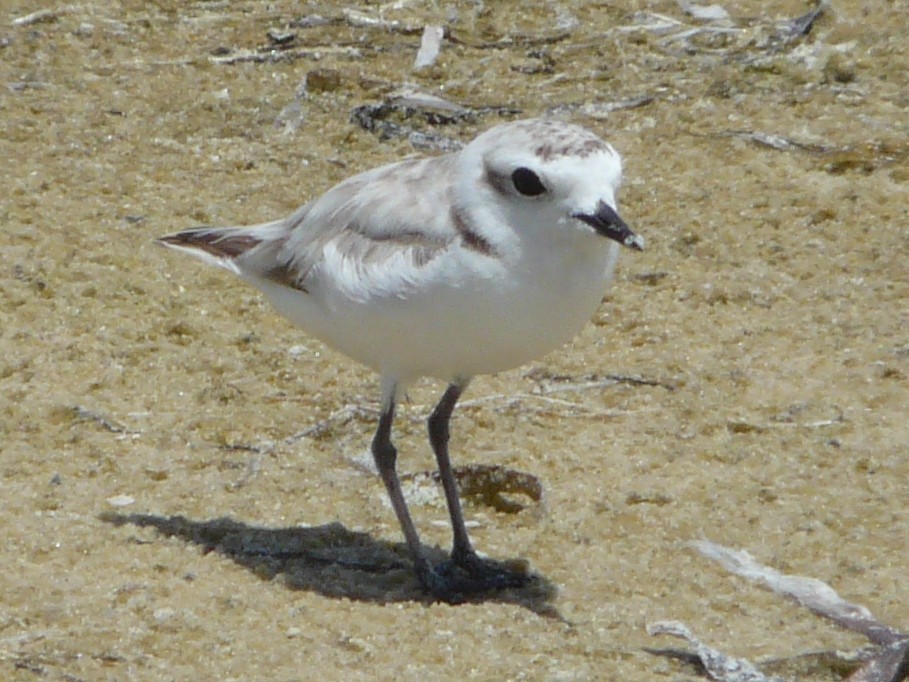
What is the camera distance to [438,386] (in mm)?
5527

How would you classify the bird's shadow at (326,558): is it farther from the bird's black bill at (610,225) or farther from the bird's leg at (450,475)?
the bird's black bill at (610,225)

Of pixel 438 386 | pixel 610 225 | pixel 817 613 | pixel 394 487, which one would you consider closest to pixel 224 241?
pixel 438 386

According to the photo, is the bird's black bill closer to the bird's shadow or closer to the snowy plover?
the snowy plover

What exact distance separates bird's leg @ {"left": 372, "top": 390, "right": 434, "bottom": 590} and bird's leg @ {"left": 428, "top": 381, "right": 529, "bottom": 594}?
0.05m

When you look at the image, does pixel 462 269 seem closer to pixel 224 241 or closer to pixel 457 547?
pixel 457 547

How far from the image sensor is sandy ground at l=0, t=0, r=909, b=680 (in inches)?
162

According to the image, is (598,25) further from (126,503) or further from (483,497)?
(126,503)

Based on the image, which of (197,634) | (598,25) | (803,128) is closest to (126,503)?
(197,634)

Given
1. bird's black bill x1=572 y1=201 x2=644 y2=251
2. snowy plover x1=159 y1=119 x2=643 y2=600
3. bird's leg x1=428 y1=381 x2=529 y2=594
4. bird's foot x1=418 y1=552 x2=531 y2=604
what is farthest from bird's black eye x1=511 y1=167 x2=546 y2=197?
bird's foot x1=418 y1=552 x2=531 y2=604

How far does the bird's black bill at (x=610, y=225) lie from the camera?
3869 mm

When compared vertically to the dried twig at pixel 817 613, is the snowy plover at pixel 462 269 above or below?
above

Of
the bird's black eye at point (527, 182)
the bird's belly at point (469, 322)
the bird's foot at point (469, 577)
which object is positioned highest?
the bird's black eye at point (527, 182)

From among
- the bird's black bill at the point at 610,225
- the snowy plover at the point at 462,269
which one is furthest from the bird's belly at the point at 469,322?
the bird's black bill at the point at 610,225

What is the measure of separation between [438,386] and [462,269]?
58.6 inches
